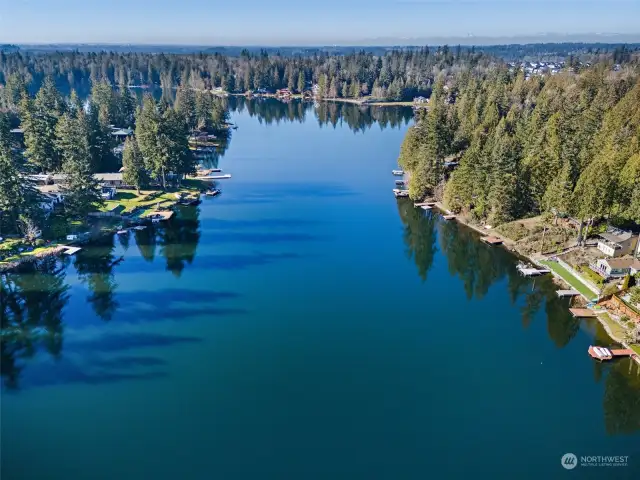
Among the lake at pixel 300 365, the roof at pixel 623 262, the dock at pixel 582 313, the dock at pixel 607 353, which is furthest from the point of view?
the roof at pixel 623 262

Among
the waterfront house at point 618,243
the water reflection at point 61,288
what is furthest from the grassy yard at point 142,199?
the waterfront house at point 618,243

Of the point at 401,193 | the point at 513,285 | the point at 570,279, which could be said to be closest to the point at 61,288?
the point at 513,285

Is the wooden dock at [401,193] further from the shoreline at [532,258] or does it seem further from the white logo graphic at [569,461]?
the white logo graphic at [569,461]

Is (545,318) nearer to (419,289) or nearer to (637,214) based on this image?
(419,289)

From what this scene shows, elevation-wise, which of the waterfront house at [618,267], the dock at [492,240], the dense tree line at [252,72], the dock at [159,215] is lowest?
the dock at [492,240]

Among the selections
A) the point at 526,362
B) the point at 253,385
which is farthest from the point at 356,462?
the point at 526,362

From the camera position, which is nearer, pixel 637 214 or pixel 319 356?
pixel 319 356

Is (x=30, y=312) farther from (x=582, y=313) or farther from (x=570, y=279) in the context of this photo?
(x=570, y=279)
